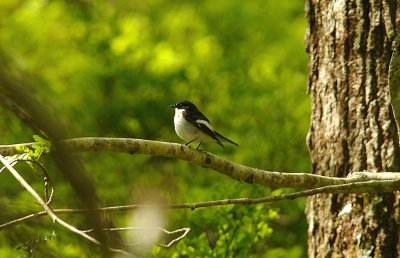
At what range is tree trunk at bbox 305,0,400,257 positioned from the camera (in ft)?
13.5

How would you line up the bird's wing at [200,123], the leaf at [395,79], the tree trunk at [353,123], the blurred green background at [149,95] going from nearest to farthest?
1. the leaf at [395,79]
2. the tree trunk at [353,123]
3. the bird's wing at [200,123]
4. the blurred green background at [149,95]

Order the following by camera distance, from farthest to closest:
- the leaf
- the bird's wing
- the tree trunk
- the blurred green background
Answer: the blurred green background → the bird's wing → the tree trunk → the leaf

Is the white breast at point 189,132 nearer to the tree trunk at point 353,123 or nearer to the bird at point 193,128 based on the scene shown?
the bird at point 193,128

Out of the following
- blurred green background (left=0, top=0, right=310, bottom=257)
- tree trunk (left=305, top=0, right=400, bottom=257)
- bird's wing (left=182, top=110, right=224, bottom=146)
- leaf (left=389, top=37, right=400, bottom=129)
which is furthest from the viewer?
blurred green background (left=0, top=0, right=310, bottom=257)

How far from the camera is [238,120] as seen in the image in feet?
26.8

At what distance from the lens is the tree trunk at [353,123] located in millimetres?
4125

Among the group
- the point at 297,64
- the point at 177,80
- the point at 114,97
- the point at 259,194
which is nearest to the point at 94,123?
the point at 114,97

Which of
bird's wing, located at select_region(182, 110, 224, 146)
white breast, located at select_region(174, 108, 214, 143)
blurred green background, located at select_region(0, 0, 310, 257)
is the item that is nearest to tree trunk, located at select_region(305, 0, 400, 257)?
bird's wing, located at select_region(182, 110, 224, 146)

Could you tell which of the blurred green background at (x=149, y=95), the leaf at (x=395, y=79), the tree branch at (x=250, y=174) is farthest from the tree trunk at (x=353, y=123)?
the blurred green background at (x=149, y=95)

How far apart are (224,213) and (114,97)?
379cm

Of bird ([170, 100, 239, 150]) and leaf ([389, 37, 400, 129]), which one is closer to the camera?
leaf ([389, 37, 400, 129])

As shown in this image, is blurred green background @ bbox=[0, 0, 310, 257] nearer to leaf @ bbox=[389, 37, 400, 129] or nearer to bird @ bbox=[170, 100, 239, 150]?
bird @ bbox=[170, 100, 239, 150]

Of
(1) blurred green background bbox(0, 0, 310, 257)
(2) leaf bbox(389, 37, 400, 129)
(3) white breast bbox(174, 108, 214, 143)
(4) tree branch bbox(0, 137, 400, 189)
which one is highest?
(1) blurred green background bbox(0, 0, 310, 257)

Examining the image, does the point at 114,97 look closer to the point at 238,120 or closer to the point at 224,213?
the point at 238,120
